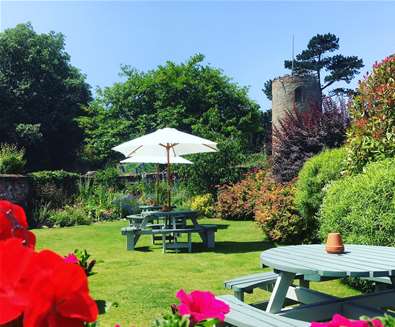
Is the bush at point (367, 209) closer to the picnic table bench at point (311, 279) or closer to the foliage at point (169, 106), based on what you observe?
the picnic table bench at point (311, 279)

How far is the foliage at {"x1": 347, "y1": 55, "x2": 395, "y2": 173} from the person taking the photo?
23.1 feet

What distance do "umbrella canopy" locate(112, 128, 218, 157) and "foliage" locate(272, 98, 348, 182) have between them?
2.58m

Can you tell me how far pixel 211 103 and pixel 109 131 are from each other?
6.06 metres

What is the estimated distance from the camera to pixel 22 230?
0.80m

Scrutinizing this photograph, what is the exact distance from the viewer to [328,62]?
145ft

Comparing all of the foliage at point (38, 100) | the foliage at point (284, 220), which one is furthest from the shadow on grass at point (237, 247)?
the foliage at point (38, 100)

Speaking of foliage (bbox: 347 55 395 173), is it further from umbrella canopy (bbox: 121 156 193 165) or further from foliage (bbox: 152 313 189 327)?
foliage (bbox: 152 313 189 327)

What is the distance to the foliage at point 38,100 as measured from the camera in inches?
1246

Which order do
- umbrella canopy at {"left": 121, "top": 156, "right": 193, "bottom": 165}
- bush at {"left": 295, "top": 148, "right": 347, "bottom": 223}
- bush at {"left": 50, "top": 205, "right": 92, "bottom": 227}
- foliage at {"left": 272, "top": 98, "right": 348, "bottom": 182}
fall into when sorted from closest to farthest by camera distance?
1. bush at {"left": 295, "top": 148, "right": 347, "bottom": 223}
2. umbrella canopy at {"left": 121, "top": 156, "right": 193, "bottom": 165}
3. foliage at {"left": 272, "top": 98, "right": 348, "bottom": 182}
4. bush at {"left": 50, "top": 205, "right": 92, "bottom": 227}

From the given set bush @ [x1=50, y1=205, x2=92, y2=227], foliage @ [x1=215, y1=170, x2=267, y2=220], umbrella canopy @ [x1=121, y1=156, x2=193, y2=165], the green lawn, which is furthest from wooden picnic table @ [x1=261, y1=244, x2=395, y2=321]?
bush @ [x1=50, y1=205, x2=92, y2=227]

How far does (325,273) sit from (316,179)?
519 cm

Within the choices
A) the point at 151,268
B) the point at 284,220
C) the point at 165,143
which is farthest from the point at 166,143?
the point at 151,268

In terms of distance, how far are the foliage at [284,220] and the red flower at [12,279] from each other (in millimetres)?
8321

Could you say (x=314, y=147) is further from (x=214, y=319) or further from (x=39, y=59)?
(x=39, y=59)
